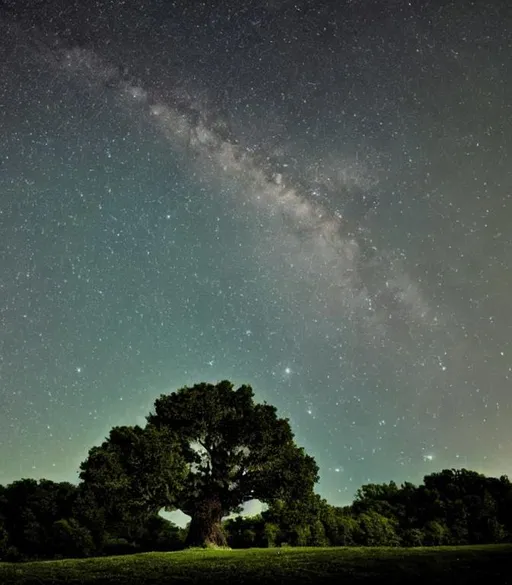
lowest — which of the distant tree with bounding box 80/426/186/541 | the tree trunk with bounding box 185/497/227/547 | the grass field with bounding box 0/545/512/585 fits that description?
the grass field with bounding box 0/545/512/585

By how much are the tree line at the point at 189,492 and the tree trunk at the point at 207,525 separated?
7 centimetres

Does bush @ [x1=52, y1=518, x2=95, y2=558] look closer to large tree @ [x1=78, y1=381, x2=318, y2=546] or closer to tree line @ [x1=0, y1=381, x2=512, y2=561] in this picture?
tree line @ [x1=0, y1=381, x2=512, y2=561]

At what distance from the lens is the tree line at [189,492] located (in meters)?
36.1

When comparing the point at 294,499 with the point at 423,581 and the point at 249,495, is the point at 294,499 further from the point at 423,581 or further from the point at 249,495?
the point at 423,581

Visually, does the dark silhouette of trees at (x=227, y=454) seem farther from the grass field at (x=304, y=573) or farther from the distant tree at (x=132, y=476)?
the grass field at (x=304, y=573)

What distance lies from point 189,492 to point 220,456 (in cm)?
335

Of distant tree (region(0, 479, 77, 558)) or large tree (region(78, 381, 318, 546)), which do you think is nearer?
large tree (region(78, 381, 318, 546))

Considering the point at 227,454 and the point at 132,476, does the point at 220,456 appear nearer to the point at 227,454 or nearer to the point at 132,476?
the point at 227,454

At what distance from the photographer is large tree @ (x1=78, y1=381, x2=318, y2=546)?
37.4 meters

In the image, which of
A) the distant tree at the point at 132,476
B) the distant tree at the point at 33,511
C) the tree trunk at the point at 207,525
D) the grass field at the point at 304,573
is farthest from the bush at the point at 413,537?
the grass field at the point at 304,573

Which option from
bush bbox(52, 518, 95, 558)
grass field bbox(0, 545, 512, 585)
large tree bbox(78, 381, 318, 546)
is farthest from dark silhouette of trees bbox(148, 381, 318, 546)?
grass field bbox(0, 545, 512, 585)

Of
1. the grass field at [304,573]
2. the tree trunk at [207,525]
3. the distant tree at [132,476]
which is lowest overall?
the grass field at [304,573]

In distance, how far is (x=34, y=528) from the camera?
44.9 metres

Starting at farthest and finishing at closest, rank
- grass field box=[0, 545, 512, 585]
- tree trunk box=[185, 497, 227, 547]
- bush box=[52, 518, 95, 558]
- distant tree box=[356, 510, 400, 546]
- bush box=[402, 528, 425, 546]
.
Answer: bush box=[402, 528, 425, 546] → distant tree box=[356, 510, 400, 546] → bush box=[52, 518, 95, 558] → tree trunk box=[185, 497, 227, 547] → grass field box=[0, 545, 512, 585]
